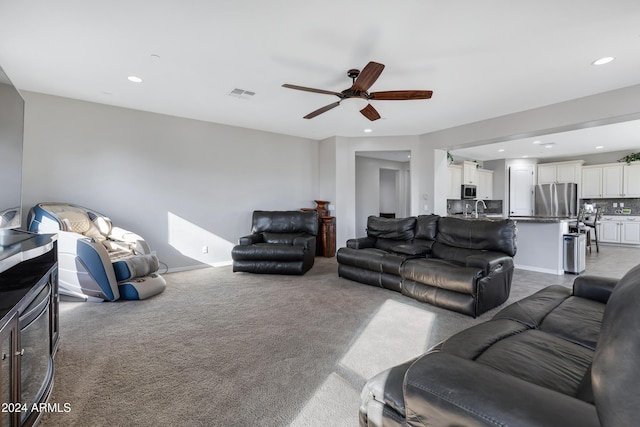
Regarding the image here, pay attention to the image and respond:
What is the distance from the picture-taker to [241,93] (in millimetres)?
3926

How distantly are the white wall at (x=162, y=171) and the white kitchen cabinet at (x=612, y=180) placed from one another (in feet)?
26.9

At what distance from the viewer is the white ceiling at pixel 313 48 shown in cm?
224

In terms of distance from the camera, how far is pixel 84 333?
102 inches

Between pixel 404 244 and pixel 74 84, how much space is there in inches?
189

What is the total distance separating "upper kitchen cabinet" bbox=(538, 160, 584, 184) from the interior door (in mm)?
278

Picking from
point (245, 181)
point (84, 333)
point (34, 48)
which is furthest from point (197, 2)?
point (245, 181)

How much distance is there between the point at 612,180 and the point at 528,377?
9.69m

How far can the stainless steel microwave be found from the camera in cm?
802

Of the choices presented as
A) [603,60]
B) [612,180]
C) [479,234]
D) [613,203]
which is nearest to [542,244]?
[479,234]

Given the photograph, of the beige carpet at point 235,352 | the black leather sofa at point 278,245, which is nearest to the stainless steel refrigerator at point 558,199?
the beige carpet at point 235,352

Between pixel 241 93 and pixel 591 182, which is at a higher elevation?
pixel 241 93

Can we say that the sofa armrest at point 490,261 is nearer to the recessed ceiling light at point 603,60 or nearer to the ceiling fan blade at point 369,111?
the ceiling fan blade at point 369,111

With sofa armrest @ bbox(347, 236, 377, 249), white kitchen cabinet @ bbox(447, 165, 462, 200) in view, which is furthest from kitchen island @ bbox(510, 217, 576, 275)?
white kitchen cabinet @ bbox(447, 165, 462, 200)

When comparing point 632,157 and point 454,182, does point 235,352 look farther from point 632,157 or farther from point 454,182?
point 632,157
